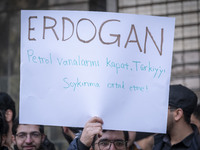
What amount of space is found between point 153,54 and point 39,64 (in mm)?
667

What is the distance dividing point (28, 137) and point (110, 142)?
783mm

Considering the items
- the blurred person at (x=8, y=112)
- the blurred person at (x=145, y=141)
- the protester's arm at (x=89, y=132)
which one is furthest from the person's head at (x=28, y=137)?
the blurred person at (x=145, y=141)

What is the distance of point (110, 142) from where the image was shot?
3043 millimetres

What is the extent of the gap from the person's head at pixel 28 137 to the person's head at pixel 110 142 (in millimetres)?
660

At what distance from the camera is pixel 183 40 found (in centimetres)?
563

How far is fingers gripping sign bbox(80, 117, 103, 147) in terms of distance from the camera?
8.67 feet

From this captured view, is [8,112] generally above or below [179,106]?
below

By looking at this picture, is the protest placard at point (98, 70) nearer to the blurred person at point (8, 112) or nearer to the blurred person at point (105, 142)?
the blurred person at point (105, 142)

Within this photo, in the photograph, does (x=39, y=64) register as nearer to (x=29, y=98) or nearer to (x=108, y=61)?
(x=29, y=98)

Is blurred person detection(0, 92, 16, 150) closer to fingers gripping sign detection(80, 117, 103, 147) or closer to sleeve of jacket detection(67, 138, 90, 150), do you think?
sleeve of jacket detection(67, 138, 90, 150)

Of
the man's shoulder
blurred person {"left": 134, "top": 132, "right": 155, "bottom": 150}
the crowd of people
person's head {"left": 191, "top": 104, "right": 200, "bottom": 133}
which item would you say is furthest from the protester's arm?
blurred person {"left": 134, "top": 132, "right": 155, "bottom": 150}

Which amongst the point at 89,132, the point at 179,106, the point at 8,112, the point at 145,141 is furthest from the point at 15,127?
the point at 145,141

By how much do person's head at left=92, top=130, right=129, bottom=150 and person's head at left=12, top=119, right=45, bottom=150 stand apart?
0.66 meters

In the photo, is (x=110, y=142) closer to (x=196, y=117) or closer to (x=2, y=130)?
(x=2, y=130)
